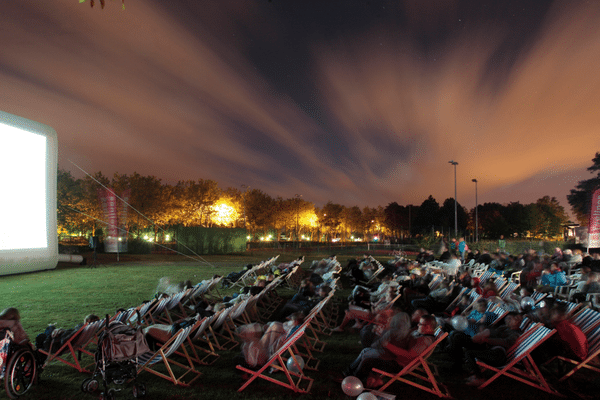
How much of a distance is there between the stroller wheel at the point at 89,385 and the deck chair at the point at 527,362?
12.8 feet

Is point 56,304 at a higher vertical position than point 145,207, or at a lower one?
lower

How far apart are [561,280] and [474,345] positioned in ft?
19.9

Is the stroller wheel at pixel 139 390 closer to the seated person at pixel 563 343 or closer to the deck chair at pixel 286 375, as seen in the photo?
the deck chair at pixel 286 375

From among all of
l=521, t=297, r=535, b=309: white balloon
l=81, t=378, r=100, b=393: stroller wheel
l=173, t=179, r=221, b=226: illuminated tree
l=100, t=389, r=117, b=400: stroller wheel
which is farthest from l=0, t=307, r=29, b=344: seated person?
l=173, t=179, r=221, b=226: illuminated tree

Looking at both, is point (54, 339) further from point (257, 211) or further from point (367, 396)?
point (257, 211)

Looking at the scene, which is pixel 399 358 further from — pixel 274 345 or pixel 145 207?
pixel 145 207

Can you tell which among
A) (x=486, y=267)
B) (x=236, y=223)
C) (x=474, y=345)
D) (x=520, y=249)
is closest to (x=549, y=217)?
(x=520, y=249)

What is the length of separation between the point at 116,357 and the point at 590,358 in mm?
4734

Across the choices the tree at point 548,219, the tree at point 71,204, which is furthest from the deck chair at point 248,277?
the tree at point 548,219

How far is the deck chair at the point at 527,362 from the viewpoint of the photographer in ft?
12.0

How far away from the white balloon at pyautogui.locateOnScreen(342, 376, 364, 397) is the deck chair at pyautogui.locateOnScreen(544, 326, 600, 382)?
2198 mm

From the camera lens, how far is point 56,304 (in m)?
8.04

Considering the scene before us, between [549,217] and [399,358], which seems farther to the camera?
[549,217]

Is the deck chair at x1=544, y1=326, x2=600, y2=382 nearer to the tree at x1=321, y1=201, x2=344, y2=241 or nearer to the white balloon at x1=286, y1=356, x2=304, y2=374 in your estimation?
the white balloon at x1=286, y1=356, x2=304, y2=374
